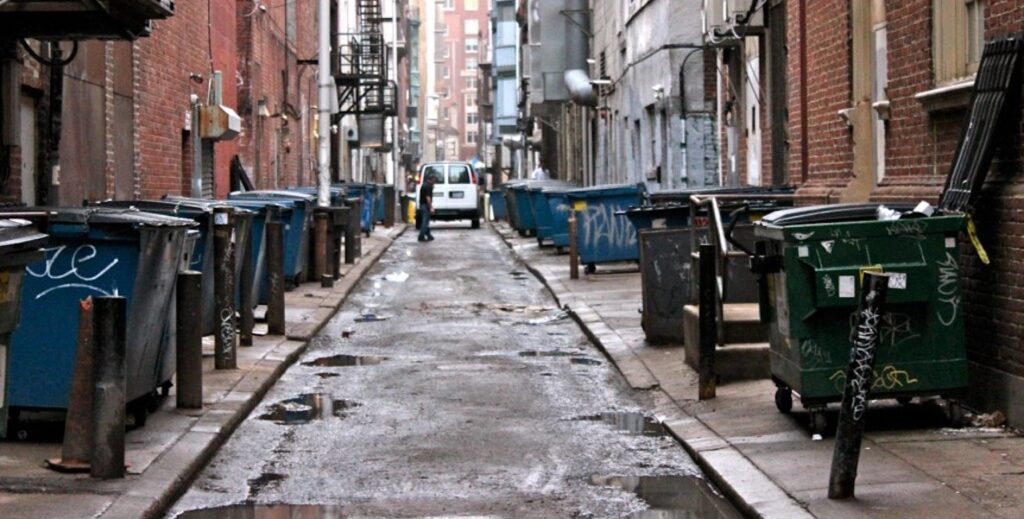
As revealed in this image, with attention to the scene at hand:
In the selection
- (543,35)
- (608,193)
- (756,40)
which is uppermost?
(543,35)

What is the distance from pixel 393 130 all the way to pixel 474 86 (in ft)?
274

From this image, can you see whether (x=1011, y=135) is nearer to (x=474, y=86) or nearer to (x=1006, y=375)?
(x=1006, y=375)

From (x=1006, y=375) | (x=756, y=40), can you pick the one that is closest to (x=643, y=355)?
(x=1006, y=375)

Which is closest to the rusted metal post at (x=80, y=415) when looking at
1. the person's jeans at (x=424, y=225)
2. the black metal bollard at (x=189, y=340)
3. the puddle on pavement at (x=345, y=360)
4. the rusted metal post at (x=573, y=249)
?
the black metal bollard at (x=189, y=340)

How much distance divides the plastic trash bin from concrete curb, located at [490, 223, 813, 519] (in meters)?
3.36

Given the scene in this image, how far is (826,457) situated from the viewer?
8.61 m

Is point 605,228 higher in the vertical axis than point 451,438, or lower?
higher

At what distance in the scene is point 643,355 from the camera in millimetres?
13984

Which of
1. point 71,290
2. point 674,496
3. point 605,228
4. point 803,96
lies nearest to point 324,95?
point 605,228

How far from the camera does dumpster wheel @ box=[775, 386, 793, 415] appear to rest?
9.99 metres

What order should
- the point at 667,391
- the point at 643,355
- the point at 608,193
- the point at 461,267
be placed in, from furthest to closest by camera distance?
the point at 461,267 < the point at 608,193 < the point at 643,355 < the point at 667,391

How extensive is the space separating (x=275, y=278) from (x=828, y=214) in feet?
23.2

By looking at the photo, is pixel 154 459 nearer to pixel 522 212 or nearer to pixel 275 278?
pixel 275 278

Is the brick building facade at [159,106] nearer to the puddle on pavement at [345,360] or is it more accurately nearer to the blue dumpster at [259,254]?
the blue dumpster at [259,254]
